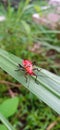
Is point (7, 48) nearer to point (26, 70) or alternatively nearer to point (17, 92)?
point (17, 92)

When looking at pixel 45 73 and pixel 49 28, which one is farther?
pixel 49 28

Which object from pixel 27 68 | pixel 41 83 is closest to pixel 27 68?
pixel 27 68

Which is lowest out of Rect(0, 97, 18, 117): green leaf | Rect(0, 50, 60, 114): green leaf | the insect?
Rect(0, 97, 18, 117): green leaf

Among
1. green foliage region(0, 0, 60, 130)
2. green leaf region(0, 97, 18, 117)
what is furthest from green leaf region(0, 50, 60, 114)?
green leaf region(0, 97, 18, 117)

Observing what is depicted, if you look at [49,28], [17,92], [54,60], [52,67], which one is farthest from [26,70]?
[49,28]

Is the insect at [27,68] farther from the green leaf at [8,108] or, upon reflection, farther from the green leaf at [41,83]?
the green leaf at [8,108]

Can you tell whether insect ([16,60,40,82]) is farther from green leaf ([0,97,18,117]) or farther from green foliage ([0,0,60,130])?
green leaf ([0,97,18,117])

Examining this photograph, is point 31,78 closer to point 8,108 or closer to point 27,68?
point 27,68

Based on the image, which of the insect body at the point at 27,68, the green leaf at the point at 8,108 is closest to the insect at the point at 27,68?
the insect body at the point at 27,68
